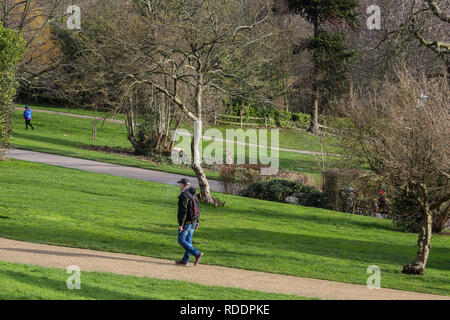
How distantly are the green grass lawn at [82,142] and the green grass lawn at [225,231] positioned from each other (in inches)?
354

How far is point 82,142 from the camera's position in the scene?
137 ft

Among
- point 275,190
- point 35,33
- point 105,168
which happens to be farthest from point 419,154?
point 35,33

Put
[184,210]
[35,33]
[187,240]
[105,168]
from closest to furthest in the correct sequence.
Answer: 1. [184,210]
2. [187,240]
3. [105,168]
4. [35,33]

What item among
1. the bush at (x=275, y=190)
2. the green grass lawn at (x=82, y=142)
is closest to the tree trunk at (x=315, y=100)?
the green grass lawn at (x=82, y=142)

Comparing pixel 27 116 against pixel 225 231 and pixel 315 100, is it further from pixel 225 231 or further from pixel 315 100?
pixel 225 231

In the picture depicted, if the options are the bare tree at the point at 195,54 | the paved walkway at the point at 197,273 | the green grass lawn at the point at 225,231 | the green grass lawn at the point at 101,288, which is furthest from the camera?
the bare tree at the point at 195,54

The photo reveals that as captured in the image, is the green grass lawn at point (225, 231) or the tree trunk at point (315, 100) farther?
the tree trunk at point (315, 100)

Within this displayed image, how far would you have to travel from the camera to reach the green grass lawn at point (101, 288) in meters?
9.55

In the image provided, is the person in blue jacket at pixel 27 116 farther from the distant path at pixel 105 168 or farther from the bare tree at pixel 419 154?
the bare tree at pixel 419 154

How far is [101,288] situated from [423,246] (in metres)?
7.60

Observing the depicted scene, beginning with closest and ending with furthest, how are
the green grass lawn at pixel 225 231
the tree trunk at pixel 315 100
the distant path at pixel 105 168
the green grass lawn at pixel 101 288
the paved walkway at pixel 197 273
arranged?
the green grass lawn at pixel 101 288 → the paved walkway at pixel 197 273 → the green grass lawn at pixel 225 231 → the distant path at pixel 105 168 → the tree trunk at pixel 315 100

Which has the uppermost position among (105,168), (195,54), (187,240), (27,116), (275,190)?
(195,54)
